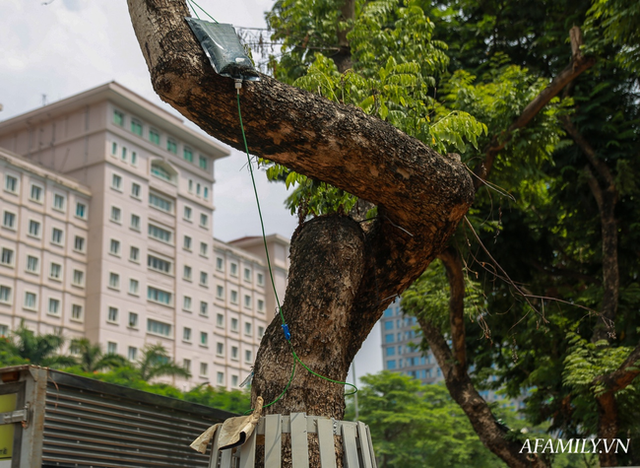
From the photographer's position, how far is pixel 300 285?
4598mm

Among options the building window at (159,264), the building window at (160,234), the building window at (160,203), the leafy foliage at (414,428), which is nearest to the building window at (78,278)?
the building window at (159,264)

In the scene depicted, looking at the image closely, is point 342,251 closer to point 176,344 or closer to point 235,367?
point 176,344

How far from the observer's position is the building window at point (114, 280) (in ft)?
181

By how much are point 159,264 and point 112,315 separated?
7.83m

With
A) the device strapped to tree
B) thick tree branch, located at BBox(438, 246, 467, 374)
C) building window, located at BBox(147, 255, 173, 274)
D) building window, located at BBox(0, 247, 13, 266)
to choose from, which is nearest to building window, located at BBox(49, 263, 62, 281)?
building window, located at BBox(0, 247, 13, 266)

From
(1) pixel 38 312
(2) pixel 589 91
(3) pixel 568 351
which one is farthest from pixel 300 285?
(1) pixel 38 312

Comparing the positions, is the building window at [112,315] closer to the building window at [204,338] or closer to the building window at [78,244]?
the building window at [78,244]

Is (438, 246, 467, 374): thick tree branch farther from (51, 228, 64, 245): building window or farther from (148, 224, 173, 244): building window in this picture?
(148, 224, 173, 244): building window

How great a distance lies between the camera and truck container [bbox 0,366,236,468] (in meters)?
5.02

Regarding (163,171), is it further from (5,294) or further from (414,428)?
(414,428)

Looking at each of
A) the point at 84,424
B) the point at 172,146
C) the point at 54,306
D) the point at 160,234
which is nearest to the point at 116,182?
the point at 160,234

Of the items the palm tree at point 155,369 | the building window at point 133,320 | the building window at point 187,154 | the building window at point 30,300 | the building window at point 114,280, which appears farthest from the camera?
the building window at point 187,154

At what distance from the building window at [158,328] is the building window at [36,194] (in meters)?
13.5

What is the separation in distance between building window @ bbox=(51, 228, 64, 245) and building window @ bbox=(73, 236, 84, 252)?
1.18 metres
